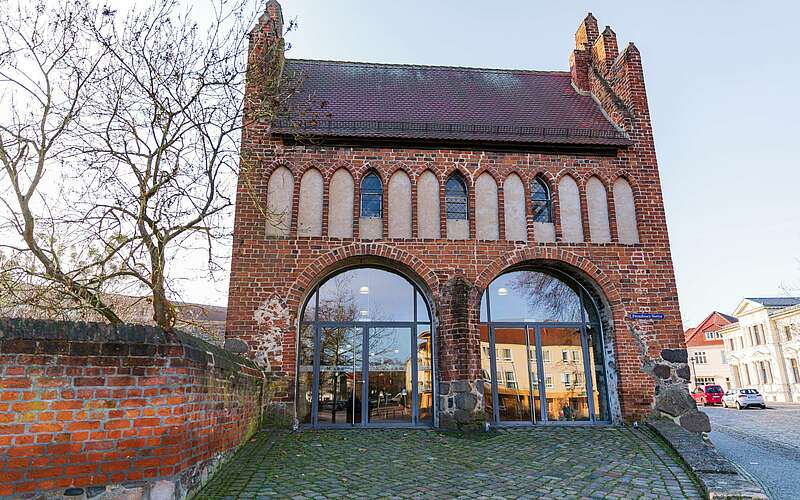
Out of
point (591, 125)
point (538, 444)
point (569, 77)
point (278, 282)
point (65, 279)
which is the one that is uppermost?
point (569, 77)

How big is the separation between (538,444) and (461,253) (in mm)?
4192

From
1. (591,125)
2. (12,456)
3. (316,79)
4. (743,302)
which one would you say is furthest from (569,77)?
(743,302)

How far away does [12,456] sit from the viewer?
4.28 meters

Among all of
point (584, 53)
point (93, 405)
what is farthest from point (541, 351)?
point (584, 53)

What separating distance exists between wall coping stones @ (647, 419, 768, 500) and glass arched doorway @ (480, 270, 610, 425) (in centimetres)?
189

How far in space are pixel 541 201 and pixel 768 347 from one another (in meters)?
46.2

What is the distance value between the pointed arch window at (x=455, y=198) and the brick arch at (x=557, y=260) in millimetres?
1368

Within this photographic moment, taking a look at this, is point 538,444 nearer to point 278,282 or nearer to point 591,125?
point 278,282

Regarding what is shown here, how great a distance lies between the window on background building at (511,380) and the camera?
1073 cm

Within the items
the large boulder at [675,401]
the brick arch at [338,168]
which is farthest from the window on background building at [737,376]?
the brick arch at [338,168]

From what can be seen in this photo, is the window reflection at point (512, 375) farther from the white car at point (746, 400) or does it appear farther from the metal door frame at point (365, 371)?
the white car at point (746, 400)

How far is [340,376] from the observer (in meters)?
10.5

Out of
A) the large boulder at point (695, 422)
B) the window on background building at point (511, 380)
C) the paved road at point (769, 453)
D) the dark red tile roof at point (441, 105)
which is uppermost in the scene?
the dark red tile roof at point (441, 105)

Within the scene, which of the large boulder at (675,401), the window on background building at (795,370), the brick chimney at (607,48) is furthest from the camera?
the window on background building at (795,370)
